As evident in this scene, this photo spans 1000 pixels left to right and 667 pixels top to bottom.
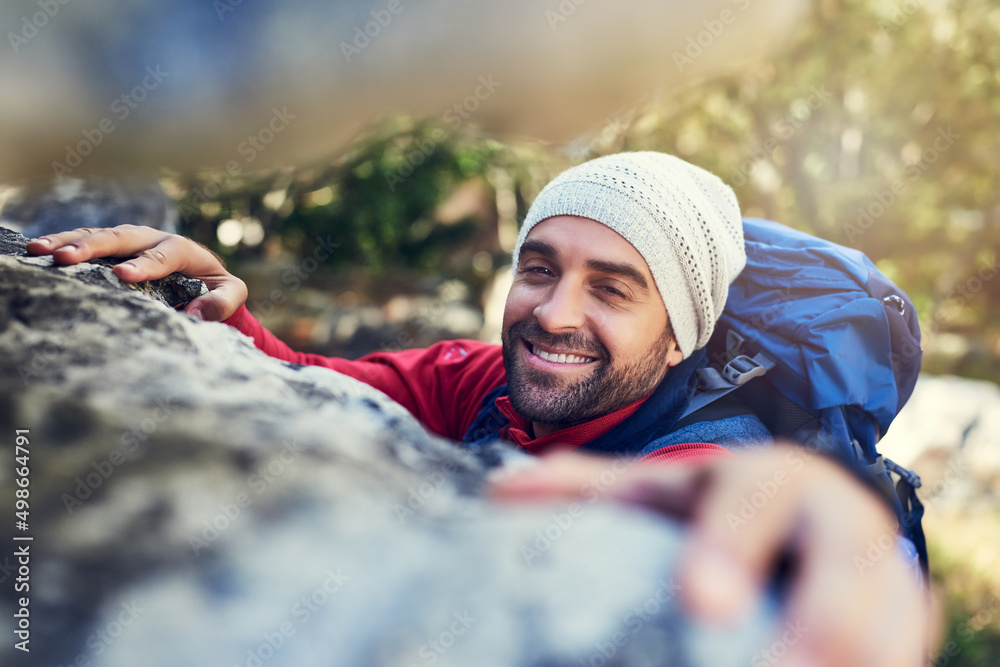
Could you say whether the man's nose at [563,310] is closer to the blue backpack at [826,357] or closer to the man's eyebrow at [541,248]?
the man's eyebrow at [541,248]

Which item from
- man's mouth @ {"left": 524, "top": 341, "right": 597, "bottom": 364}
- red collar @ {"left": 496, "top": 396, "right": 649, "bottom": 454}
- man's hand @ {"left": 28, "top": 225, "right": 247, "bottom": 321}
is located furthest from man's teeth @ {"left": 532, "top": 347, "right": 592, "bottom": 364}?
man's hand @ {"left": 28, "top": 225, "right": 247, "bottom": 321}

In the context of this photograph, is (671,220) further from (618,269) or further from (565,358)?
(565,358)

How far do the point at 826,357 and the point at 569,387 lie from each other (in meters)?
0.76

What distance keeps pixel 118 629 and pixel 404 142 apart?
5.29m

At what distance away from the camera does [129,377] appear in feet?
2.53

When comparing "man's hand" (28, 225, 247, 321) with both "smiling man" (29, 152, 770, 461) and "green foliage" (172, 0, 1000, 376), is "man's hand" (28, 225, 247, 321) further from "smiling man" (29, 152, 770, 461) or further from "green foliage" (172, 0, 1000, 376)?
"green foliage" (172, 0, 1000, 376)

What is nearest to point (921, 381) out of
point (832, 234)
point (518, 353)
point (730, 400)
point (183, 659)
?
point (832, 234)

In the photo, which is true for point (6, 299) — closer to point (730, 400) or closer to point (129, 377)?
point (129, 377)

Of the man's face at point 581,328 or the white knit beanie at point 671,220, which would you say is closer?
the man's face at point 581,328

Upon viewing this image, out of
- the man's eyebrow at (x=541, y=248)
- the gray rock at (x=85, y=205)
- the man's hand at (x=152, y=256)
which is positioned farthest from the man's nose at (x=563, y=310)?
the gray rock at (x=85, y=205)

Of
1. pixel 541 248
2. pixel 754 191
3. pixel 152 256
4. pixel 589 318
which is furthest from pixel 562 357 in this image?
pixel 754 191

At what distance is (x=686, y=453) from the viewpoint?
1441 mm

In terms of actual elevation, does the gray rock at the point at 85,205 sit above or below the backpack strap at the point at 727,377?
above

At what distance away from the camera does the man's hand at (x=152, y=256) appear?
1144mm
